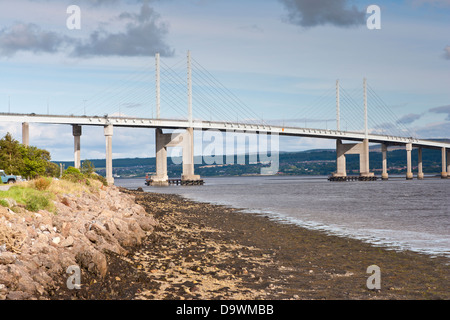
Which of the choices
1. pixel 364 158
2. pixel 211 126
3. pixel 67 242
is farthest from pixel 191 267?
pixel 364 158

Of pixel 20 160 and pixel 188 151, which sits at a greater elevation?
pixel 188 151

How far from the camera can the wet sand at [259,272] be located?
10.4 meters

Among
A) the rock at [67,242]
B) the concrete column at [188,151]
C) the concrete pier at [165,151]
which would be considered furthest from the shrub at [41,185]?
the concrete pier at [165,151]

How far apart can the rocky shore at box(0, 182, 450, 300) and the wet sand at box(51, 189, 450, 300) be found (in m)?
0.03

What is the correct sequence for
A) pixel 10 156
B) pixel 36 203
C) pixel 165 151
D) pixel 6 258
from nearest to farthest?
pixel 6 258 → pixel 36 203 → pixel 10 156 → pixel 165 151

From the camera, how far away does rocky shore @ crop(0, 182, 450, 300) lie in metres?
10.1

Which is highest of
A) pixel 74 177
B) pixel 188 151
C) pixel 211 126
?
pixel 211 126

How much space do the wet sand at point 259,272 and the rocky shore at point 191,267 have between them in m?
0.03

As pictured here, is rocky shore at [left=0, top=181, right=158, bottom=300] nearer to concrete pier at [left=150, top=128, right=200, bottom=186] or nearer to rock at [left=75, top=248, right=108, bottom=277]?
rock at [left=75, top=248, right=108, bottom=277]

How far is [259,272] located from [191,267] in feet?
6.28

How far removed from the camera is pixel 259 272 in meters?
12.8

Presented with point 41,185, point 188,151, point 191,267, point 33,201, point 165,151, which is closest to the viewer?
point 191,267

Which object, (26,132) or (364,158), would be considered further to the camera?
(364,158)

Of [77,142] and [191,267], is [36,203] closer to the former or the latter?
[191,267]
